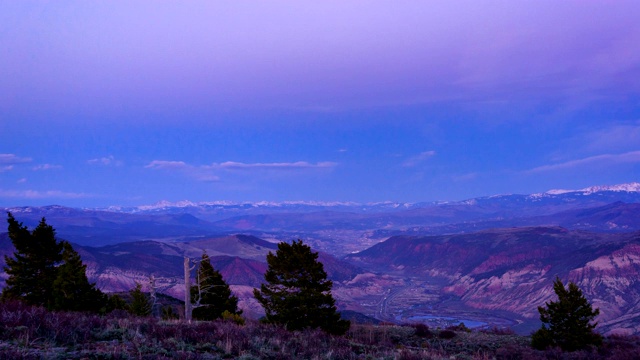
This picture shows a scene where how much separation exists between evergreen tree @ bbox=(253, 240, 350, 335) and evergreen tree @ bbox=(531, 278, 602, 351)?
1333 cm

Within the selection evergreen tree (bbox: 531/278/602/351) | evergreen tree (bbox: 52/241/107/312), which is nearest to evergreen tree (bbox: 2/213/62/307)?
evergreen tree (bbox: 52/241/107/312)

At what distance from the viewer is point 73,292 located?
3167 cm

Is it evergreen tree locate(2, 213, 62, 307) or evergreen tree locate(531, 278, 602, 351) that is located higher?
evergreen tree locate(2, 213, 62, 307)

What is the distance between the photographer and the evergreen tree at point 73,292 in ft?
102

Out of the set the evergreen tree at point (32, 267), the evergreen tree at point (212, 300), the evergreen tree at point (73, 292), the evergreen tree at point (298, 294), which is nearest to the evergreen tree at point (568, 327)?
the evergreen tree at point (298, 294)

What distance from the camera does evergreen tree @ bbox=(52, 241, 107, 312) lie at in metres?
31.1

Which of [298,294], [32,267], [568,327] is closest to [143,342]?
[298,294]

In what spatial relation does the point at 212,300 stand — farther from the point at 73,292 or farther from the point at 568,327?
the point at 568,327

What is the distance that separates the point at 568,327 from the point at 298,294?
60.6 ft

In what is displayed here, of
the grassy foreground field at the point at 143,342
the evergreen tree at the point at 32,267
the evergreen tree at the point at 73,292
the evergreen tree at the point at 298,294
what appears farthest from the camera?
the evergreen tree at the point at 32,267

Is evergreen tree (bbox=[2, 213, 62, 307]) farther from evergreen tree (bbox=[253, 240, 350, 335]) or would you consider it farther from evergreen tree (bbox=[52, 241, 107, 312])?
evergreen tree (bbox=[253, 240, 350, 335])

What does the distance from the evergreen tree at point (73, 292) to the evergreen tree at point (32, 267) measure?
3852mm

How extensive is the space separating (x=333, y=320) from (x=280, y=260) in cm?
529

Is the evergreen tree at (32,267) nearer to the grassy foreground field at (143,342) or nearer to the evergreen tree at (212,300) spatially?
the evergreen tree at (212,300)
